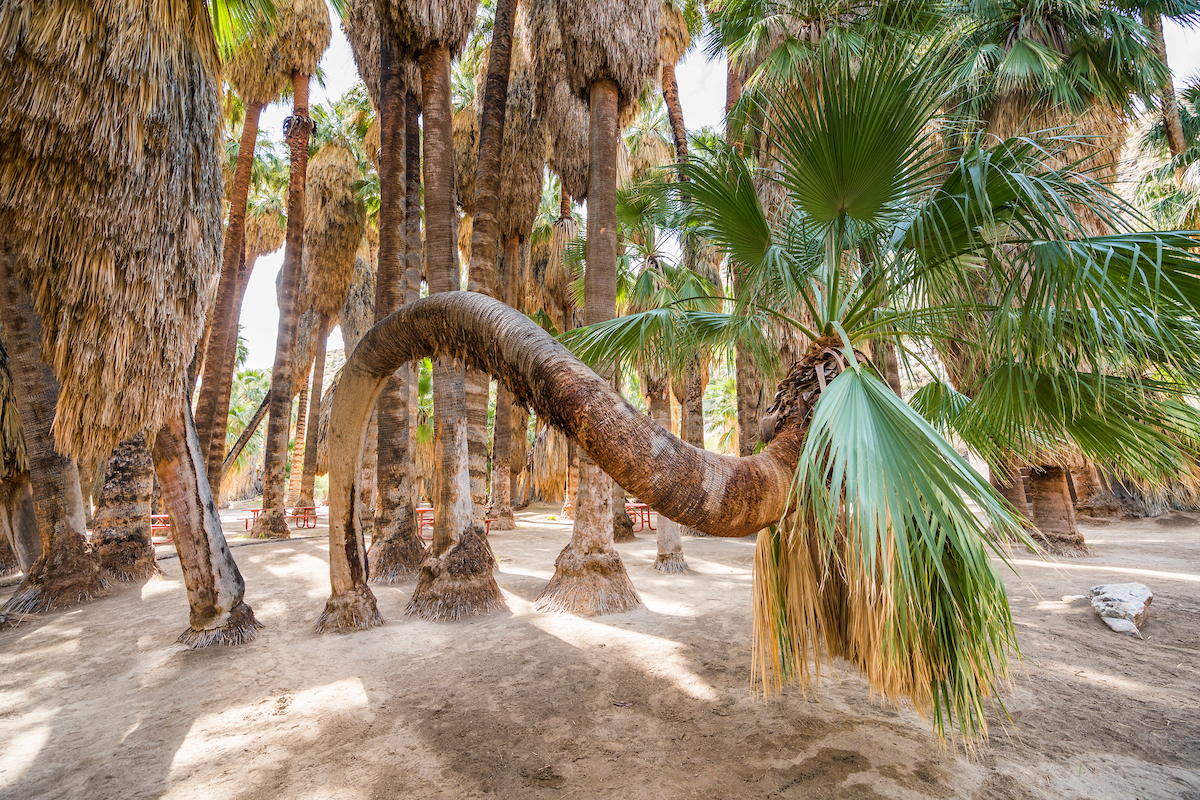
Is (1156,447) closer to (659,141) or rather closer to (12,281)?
(12,281)

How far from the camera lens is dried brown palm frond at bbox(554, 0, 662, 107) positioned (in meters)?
6.14

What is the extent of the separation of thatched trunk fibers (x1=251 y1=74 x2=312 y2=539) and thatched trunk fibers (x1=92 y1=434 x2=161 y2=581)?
385 centimetres

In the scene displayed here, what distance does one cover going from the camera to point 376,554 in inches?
285

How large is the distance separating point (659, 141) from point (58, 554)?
1350cm

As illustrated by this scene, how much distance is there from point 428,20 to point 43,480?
7.33m

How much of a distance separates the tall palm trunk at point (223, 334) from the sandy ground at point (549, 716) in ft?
16.8

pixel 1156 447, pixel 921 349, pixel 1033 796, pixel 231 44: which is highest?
pixel 231 44

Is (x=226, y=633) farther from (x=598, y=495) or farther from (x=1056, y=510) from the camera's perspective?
(x=1056, y=510)

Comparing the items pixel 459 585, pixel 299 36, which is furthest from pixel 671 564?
pixel 299 36

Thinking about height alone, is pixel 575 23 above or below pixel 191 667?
above

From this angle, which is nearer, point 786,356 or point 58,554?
point 58,554

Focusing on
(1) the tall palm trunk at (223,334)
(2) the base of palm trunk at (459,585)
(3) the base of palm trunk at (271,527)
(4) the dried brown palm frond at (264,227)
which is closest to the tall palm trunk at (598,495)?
(2) the base of palm trunk at (459,585)

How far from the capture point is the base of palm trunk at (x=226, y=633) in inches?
182

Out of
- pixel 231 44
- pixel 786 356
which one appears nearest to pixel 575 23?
pixel 231 44
